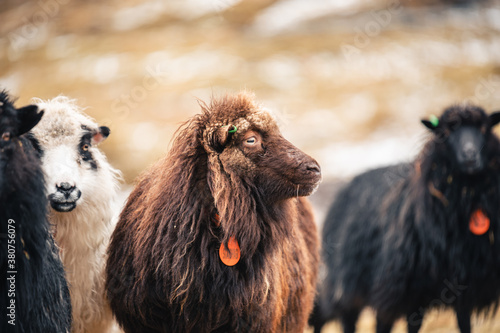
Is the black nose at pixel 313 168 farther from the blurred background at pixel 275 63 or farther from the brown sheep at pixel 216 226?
the blurred background at pixel 275 63

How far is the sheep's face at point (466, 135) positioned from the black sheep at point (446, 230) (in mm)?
12

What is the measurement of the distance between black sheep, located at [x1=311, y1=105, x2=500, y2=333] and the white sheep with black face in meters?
4.04

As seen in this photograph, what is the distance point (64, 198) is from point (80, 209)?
0.40 meters

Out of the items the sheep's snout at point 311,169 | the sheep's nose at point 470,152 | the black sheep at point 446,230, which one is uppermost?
the sheep's nose at point 470,152

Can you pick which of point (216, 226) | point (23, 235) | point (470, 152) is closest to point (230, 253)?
point (216, 226)

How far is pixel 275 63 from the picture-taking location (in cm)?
3256

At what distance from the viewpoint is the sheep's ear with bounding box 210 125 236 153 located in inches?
169

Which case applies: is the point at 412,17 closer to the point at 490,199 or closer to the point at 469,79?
the point at 469,79

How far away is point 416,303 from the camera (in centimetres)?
730

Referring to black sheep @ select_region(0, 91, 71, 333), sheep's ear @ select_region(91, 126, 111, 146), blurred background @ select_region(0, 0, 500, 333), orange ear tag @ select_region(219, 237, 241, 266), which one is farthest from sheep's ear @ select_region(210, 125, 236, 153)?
blurred background @ select_region(0, 0, 500, 333)

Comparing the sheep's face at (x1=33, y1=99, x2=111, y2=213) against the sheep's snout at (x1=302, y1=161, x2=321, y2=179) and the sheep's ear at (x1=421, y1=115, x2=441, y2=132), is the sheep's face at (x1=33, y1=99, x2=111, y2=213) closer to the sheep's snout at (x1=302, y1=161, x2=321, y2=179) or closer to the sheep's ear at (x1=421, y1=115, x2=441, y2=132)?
the sheep's snout at (x1=302, y1=161, x2=321, y2=179)

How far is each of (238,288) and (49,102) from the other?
2.80 m

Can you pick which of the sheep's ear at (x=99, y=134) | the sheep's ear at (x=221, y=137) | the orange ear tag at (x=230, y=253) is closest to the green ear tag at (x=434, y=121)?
the sheep's ear at (x=221, y=137)

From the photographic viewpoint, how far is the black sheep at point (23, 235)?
374 centimetres
